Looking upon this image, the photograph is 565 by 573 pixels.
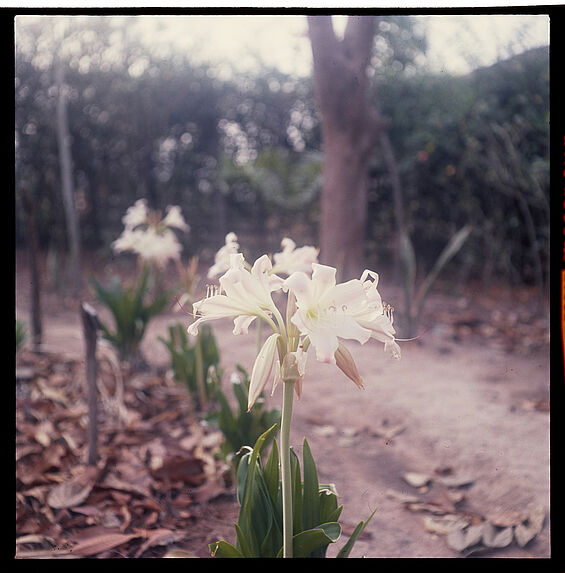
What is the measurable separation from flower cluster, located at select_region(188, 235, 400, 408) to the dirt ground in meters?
0.37

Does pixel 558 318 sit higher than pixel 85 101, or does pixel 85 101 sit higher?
pixel 85 101

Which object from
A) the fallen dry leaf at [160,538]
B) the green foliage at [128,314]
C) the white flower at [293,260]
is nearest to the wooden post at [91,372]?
the fallen dry leaf at [160,538]

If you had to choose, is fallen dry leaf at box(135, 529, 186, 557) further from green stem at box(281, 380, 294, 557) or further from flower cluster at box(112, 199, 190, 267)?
flower cluster at box(112, 199, 190, 267)

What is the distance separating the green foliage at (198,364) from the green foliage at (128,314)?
0.92 ft

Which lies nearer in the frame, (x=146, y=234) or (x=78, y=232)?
(x=146, y=234)

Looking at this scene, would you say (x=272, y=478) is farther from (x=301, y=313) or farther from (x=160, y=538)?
(x=160, y=538)

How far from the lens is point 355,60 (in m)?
1.90

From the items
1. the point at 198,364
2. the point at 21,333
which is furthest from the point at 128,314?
the point at 198,364

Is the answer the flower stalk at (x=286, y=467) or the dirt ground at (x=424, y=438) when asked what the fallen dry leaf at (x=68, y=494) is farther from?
the flower stalk at (x=286, y=467)

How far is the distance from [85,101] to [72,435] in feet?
5.17

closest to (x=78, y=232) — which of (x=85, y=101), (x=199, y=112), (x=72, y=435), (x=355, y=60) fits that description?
(x=85, y=101)

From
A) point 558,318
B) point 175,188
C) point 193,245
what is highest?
point 175,188

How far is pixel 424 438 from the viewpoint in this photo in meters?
1.60
